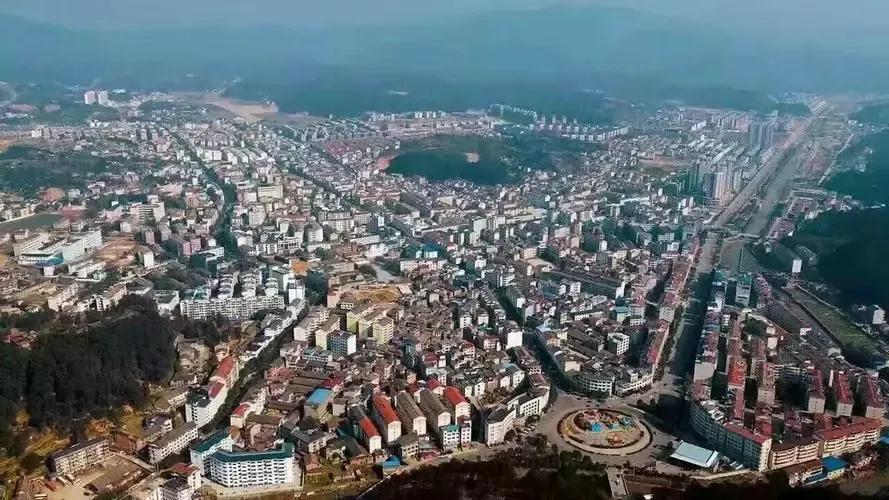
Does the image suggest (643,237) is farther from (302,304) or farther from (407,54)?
(407,54)

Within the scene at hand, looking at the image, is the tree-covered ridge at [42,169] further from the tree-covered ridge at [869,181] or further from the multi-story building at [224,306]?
the tree-covered ridge at [869,181]

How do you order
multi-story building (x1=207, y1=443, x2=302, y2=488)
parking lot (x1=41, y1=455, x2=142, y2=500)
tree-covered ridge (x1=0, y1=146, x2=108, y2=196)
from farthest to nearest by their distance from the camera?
tree-covered ridge (x1=0, y1=146, x2=108, y2=196)
multi-story building (x1=207, y1=443, x2=302, y2=488)
parking lot (x1=41, y1=455, x2=142, y2=500)

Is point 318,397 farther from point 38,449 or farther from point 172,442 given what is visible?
point 38,449

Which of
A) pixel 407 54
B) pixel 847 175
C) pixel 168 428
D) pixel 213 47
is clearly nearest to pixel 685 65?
pixel 407 54

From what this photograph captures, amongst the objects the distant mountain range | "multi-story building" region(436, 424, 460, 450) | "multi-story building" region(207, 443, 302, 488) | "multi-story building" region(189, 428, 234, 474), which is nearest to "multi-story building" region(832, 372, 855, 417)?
"multi-story building" region(436, 424, 460, 450)

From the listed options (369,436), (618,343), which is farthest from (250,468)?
(618,343)

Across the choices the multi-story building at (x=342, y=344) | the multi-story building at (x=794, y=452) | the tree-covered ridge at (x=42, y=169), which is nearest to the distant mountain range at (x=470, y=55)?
the tree-covered ridge at (x=42, y=169)

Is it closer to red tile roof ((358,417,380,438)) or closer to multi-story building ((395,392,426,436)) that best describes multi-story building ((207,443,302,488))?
red tile roof ((358,417,380,438))
